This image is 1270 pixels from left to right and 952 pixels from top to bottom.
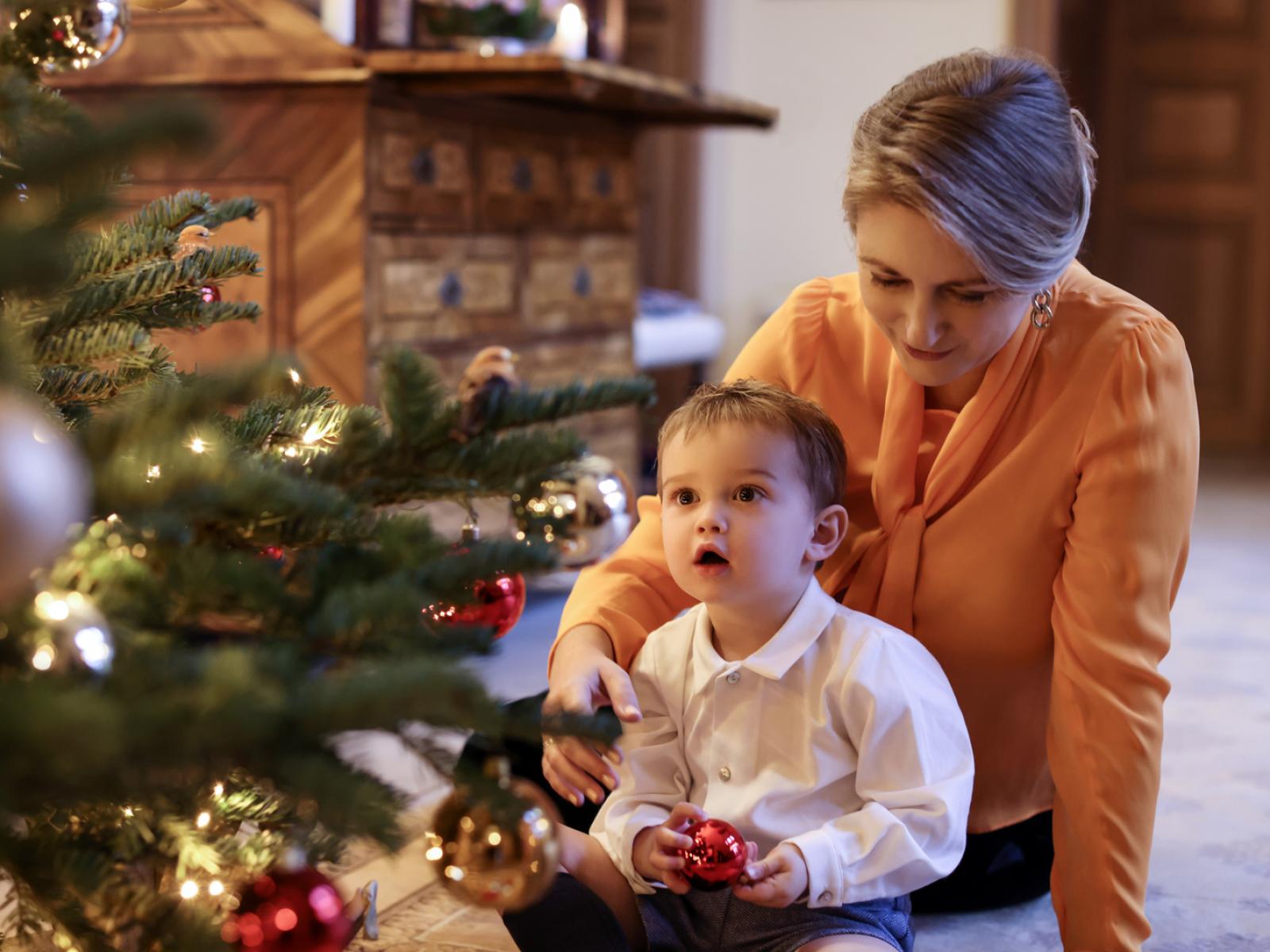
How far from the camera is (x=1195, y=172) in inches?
217

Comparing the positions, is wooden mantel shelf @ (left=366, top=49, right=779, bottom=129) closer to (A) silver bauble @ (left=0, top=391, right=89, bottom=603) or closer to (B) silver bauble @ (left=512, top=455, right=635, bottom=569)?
(B) silver bauble @ (left=512, top=455, right=635, bottom=569)

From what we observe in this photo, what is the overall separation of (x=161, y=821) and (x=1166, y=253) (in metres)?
5.42

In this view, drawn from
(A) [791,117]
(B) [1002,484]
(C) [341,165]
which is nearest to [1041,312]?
(B) [1002,484]

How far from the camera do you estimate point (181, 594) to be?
2.04 feet

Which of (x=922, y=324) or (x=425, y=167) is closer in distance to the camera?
(x=922, y=324)

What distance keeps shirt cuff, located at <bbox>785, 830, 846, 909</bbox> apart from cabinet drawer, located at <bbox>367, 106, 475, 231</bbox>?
4.91 feet

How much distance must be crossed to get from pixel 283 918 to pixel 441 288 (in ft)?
6.27

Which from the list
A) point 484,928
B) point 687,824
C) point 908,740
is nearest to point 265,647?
point 687,824

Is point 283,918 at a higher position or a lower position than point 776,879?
higher

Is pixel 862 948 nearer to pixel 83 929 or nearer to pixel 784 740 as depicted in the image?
pixel 784 740

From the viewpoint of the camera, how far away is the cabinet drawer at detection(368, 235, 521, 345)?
2.34 meters

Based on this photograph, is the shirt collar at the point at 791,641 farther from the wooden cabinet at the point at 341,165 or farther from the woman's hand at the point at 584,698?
the wooden cabinet at the point at 341,165

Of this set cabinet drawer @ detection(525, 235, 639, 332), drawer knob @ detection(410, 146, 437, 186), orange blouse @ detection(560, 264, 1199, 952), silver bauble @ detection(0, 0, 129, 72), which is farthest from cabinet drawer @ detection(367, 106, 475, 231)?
silver bauble @ detection(0, 0, 129, 72)

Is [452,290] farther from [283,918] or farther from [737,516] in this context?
[283,918]
